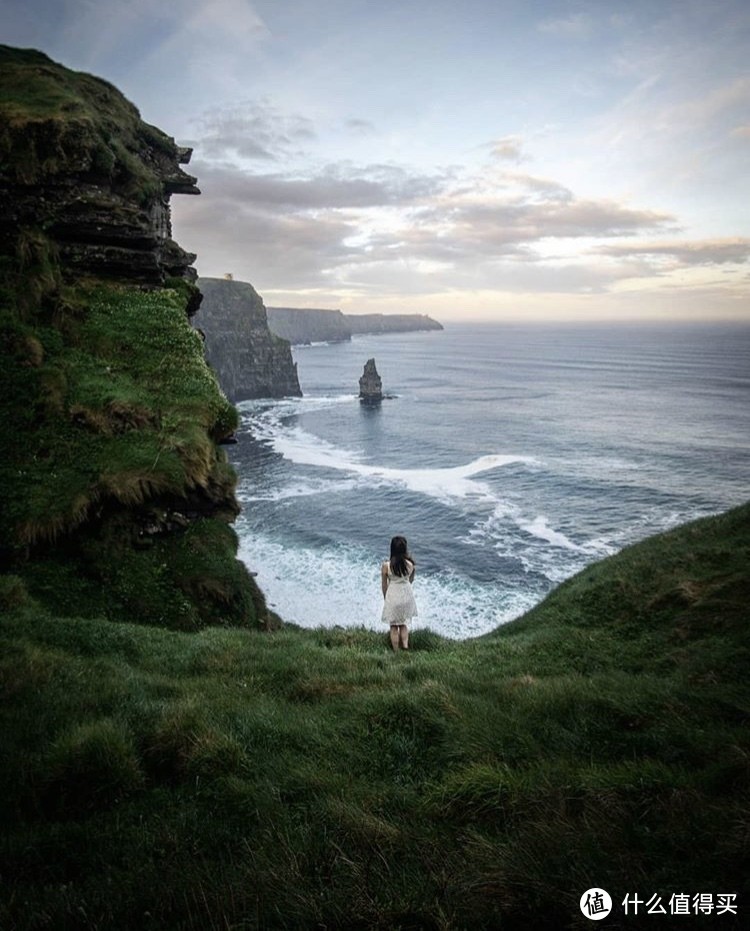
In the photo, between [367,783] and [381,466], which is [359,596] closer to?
[367,783]

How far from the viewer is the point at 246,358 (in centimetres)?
11306

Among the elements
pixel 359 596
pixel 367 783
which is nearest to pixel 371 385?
pixel 359 596

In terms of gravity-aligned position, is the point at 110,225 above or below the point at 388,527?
above

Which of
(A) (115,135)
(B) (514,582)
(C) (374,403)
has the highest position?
(A) (115,135)

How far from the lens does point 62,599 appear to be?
11.8 m

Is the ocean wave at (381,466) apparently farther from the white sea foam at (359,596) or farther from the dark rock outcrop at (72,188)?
the dark rock outcrop at (72,188)

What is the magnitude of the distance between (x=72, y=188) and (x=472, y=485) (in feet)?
125

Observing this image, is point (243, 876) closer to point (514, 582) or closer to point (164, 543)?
point (164, 543)

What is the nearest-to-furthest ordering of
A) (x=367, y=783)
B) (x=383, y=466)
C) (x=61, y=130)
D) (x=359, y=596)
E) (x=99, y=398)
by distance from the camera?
(x=367, y=783), (x=99, y=398), (x=61, y=130), (x=359, y=596), (x=383, y=466)

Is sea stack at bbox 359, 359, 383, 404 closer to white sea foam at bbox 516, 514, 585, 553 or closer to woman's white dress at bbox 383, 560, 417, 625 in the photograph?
→ white sea foam at bbox 516, 514, 585, 553

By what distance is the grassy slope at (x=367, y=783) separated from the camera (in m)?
3.06

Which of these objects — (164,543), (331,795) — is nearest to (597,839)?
(331,795)

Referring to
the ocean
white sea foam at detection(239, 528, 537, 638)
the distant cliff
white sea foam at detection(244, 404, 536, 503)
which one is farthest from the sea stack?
Answer: white sea foam at detection(239, 528, 537, 638)

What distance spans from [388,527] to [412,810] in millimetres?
34942
